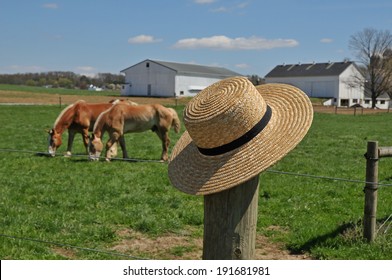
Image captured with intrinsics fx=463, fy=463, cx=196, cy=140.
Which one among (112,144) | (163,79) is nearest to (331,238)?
(112,144)

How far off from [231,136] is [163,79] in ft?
251

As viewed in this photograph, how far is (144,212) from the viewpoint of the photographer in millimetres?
7348

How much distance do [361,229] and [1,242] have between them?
4485 millimetres

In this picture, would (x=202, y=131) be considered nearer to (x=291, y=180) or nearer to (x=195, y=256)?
(x=195, y=256)

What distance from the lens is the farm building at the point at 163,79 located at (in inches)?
3054

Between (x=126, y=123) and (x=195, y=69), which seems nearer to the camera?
(x=126, y=123)

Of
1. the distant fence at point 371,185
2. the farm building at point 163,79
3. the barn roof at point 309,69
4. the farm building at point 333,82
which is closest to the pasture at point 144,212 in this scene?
the distant fence at point 371,185

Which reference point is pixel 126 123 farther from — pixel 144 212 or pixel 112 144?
pixel 144 212

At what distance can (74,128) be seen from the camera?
1395 cm

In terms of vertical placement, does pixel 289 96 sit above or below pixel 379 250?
above

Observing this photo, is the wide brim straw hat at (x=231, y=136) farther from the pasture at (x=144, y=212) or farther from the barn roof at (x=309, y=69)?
the barn roof at (x=309, y=69)

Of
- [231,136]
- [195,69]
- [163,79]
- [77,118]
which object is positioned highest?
[195,69]

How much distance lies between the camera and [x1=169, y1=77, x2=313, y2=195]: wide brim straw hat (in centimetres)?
285

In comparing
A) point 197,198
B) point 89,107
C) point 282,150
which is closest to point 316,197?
point 197,198
